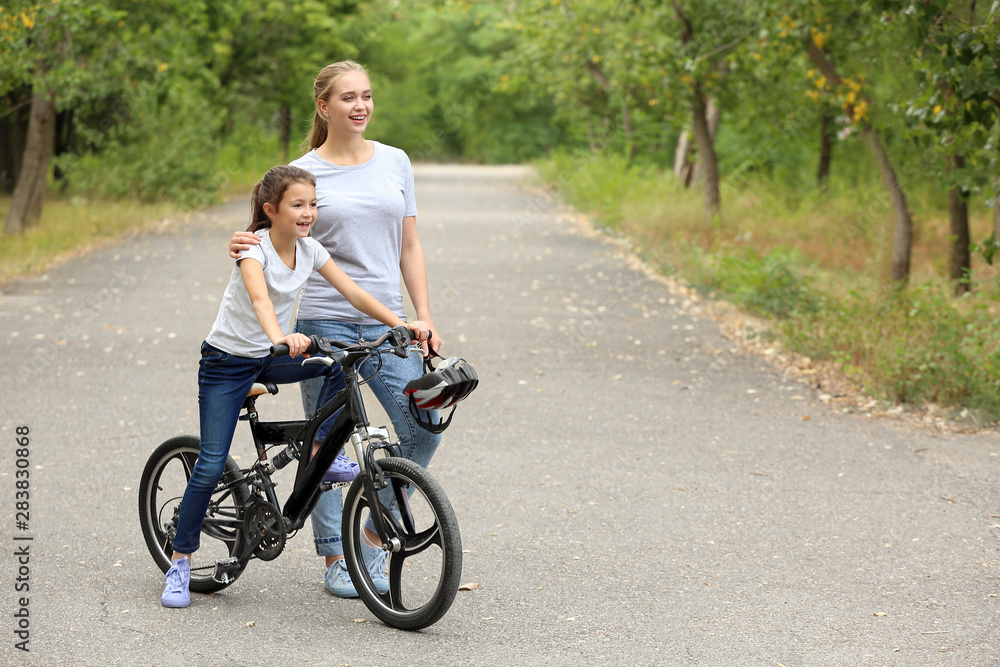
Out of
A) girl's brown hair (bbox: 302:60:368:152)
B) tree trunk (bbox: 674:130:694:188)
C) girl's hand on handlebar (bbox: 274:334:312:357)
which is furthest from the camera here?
tree trunk (bbox: 674:130:694:188)

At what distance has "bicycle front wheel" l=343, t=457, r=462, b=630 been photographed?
353 cm

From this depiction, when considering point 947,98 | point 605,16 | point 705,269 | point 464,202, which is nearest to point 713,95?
point 705,269

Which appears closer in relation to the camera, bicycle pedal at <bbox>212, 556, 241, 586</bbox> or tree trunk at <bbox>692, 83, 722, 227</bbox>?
bicycle pedal at <bbox>212, 556, 241, 586</bbox>

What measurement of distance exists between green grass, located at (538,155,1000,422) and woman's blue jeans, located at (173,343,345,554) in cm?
458

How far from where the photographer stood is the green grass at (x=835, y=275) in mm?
7105

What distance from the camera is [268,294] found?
3.64 metres

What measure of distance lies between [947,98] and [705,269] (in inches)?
178

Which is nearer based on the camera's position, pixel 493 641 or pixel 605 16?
pixel 493 641

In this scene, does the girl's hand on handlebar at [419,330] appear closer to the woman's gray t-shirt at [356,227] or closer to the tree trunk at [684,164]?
the woman's gray t-shirt at [356,227]

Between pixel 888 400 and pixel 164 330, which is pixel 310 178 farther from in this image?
pixel 164 330

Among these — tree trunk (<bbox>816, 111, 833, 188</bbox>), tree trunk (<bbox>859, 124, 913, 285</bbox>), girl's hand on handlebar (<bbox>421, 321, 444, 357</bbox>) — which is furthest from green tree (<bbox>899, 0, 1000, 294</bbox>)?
tree trunk (<bbox>816, 111, 833, 188</bbox>)

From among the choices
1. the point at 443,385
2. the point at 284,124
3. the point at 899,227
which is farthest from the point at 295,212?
the point at 284,124

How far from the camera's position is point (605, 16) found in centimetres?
2000

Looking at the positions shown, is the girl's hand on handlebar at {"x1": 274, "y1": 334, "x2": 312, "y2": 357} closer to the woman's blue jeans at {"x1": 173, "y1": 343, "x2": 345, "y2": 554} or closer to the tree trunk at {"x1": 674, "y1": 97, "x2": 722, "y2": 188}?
the woman's blue jeans at {"x1": 173, "y1": 343, "x2": 345, "y2": 554}
